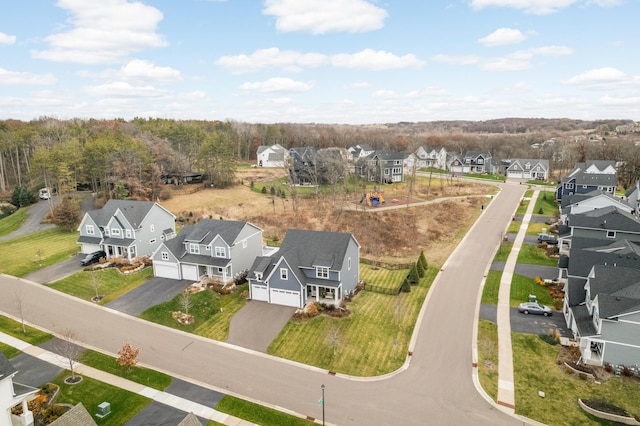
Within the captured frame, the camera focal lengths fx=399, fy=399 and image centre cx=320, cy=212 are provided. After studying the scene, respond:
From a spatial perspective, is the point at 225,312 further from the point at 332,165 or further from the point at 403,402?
the point at 332,165

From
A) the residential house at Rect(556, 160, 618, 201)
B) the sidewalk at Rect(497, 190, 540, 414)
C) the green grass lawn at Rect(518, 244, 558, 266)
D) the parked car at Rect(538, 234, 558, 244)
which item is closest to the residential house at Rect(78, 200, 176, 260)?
the sidewalk at Rect(497, 190, 540, 414)

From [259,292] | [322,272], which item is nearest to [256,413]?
[259,292]

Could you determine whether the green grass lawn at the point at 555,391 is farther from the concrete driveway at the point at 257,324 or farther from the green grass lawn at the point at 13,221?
the green grass lawn at the point at 13,221

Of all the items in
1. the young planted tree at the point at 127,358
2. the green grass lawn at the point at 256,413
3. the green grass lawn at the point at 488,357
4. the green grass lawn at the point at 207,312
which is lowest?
the green grass lawn at the point at 256,413

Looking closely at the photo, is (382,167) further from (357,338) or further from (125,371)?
(125,371)

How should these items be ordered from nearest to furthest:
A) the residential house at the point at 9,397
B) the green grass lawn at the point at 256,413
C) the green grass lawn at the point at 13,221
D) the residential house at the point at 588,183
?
the residential house at the point at 9,397 → the green grass lawn at the point at 256,413 → the green grass lawn at the point at 13,221 → the residential house at the point at 588,183

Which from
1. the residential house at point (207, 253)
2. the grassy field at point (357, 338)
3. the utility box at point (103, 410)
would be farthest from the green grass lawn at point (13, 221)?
the grassy field at point (357, 338)
